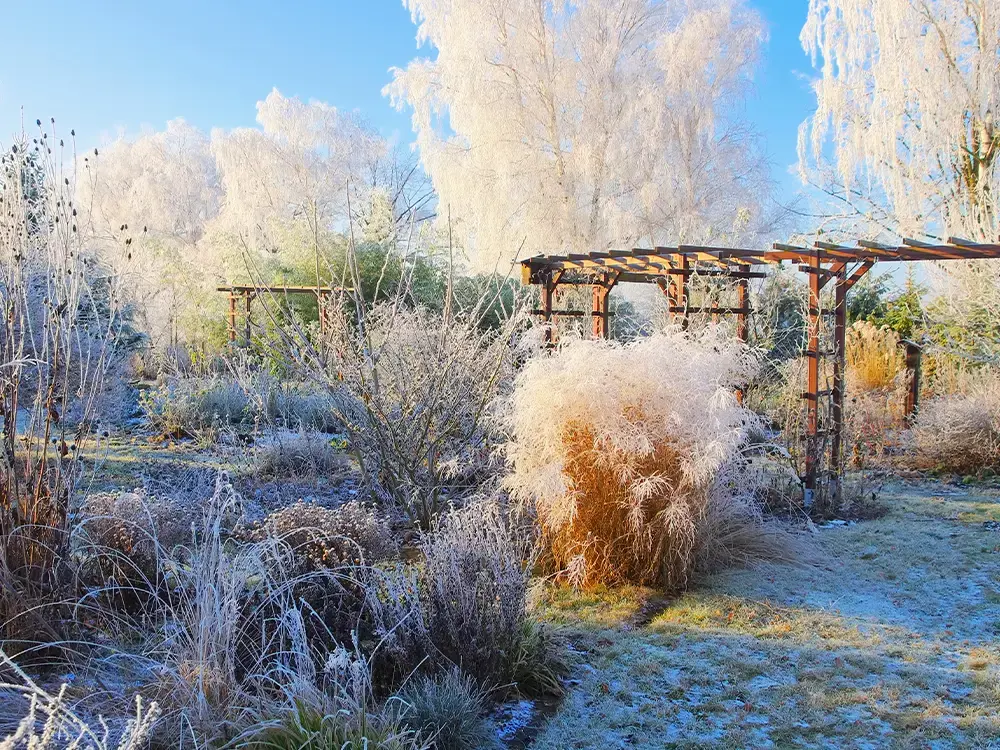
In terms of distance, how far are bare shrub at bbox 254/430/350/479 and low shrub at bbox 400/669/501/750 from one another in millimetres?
4134

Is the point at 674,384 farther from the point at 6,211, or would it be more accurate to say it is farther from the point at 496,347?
the point at 6,211

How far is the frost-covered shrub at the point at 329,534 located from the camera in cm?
329

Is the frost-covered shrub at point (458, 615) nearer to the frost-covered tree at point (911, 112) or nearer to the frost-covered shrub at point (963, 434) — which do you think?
the frost-covered shrub at point (963, 434)

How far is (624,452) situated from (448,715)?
176 cm

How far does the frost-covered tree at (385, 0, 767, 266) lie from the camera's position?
1548 cm

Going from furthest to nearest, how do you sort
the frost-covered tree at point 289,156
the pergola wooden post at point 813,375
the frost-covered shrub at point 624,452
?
the frost-covered tree at point 289,156 < the pergola wooden post at point 813,375 < the frost-covered shrub at point 624,452

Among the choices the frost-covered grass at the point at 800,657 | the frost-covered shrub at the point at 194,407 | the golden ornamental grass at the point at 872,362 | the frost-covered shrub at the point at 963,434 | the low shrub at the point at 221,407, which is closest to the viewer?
the frost-covered grass at the point at 800,657

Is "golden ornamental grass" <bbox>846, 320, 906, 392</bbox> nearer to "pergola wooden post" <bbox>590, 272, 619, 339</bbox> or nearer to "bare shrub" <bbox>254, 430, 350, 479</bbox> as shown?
"pergola wooden post" <bbox>590, 272, 619, 339</bbox>

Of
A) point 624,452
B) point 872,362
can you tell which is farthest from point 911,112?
point 624,452

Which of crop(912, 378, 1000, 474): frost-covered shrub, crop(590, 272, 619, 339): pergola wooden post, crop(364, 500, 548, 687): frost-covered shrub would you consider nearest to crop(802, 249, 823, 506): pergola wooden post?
crop(912, 378, 1000, 474): frost-covered shrub

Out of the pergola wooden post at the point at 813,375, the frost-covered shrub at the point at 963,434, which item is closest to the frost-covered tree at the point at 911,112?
the frost-covered shrub at the point at 963,434

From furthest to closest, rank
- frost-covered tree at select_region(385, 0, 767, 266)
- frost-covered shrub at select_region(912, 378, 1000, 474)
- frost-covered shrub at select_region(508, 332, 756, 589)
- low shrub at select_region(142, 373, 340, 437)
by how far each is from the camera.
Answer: frost-covered tree at select_region(385, 0, 767, 266) < low shrub at select_region(142, 373, 340, 437) < frost-covered shrub at select_region(912, 378, 1000, 474) < frost-covered shrub at select_region(508, 332, 756, 589)

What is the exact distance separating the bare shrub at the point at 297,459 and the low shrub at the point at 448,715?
413 cm

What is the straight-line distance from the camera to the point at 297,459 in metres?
6.86
